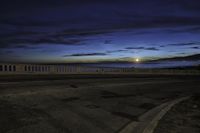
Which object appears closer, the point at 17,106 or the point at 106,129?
the point at 106,129

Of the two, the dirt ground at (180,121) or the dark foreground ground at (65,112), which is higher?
the dark foreground ground at (65,112)

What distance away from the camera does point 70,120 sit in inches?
303

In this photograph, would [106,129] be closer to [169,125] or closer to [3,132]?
[169,125]

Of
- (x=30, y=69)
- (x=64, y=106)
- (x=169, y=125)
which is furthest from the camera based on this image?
(x=30, y=69)

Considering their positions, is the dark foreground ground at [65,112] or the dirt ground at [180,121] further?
the dirt ground at [180,121]

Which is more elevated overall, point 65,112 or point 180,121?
point 65,112

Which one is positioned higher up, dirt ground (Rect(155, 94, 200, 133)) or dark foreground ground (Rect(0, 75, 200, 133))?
dark foreground ground (Rect(0, 75, 200, 133))

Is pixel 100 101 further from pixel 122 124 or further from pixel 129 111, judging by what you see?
pixel 122 124

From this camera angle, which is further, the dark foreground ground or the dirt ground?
the dirt ground

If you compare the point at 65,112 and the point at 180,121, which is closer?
the point at 180,121

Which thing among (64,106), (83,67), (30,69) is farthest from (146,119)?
(83,67)

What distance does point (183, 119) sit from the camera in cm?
865

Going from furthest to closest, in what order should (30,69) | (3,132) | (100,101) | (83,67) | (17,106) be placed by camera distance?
(83,67)
(30,69)
(100,101)
(17,106)
(3,132)

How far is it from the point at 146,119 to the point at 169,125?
1.18 m
